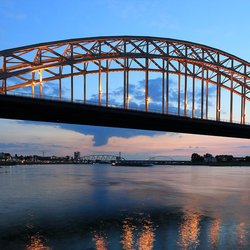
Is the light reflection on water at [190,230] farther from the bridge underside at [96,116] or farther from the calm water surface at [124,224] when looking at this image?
the bridge underside at [96,116]

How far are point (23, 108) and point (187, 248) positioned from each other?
79.4 feet

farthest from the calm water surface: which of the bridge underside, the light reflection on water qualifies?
the bridge underside

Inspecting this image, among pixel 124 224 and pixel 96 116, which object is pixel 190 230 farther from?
pixel 96 116

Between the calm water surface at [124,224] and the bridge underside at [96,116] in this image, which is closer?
the calm water surface at [124,224]

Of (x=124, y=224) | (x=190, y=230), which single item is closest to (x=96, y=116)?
(x=124, y=224)

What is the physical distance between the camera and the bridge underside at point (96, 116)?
3495 cm

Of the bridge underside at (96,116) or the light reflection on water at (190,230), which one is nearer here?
the light reflection on water at (190,230)

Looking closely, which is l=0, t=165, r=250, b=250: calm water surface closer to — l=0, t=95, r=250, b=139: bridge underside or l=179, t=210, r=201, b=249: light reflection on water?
l=179, t=210, r=201, b=249: light reflection on water

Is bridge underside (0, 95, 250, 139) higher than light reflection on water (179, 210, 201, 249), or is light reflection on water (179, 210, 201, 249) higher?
bridge underside (0, 95, 250, 139)

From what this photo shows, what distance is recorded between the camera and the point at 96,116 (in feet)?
135

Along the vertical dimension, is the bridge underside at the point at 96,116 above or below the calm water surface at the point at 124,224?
above

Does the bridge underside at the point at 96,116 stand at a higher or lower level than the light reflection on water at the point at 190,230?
higher

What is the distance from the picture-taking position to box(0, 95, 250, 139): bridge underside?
115 feet

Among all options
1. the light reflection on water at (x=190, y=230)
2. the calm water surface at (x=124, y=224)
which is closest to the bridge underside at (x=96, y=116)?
the calm water surface at (x=124, y=224)
